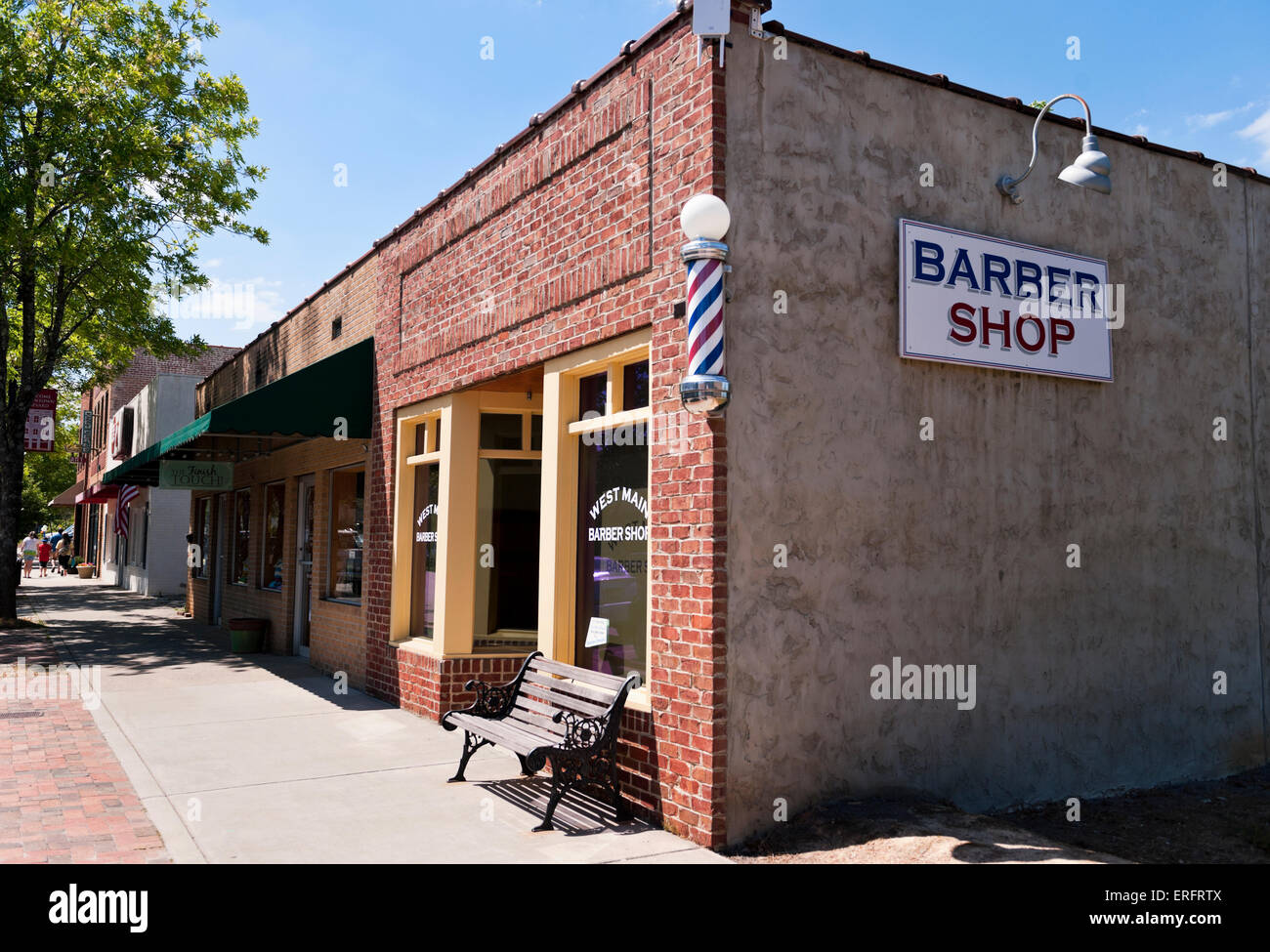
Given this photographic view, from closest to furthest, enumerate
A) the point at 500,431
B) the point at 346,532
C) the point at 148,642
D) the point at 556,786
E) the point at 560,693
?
the point at 556,786 < the point at 560,693 < the point at 500,431 < the point at 346,532 < the point at 148,642

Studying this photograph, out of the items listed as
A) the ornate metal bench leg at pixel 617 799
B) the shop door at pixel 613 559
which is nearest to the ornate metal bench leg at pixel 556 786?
the ornate metal bench leg at pixel 617 799

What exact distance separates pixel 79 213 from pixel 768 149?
654 inches

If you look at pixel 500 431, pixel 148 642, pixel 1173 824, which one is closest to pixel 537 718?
pixel 500 431

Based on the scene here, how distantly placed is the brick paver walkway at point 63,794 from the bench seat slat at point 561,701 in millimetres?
2343

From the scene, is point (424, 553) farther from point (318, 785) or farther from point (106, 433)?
point (106, 433)

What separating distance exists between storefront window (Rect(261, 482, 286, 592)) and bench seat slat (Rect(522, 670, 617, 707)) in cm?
871

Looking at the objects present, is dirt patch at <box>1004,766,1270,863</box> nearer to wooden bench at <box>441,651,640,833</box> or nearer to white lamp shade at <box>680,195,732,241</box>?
wooden bench at <box>441,651,640,833</box>

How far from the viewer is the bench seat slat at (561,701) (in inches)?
235

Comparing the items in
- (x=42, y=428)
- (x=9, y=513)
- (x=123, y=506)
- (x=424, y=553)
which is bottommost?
(x=424, y=553)

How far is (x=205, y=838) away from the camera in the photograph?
5398 millimetres

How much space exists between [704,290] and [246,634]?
1086 centimetres

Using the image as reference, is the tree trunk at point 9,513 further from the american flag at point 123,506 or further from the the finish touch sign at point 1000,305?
the the finish touch sign at point 1000,305

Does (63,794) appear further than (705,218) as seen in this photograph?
Yes

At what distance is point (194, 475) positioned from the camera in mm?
15977
